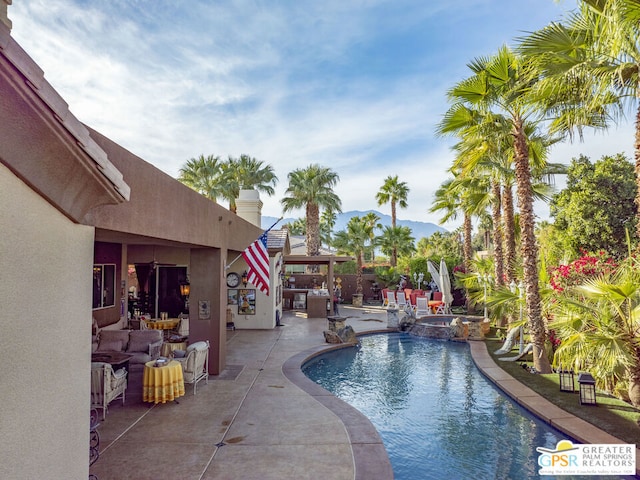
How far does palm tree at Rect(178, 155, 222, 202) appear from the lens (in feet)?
104

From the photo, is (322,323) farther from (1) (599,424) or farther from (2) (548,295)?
(1) (599,424)

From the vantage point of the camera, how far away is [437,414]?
830 cm

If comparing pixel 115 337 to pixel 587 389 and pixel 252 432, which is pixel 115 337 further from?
pixel 587 389

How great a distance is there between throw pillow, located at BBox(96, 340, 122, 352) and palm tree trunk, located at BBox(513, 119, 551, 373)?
11456 mm

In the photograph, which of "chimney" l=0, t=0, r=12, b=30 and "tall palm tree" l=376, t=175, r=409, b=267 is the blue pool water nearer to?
"chimney" l=0, t=0, r=12, b=30

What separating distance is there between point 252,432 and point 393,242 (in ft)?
88.1

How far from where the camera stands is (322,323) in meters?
19.2

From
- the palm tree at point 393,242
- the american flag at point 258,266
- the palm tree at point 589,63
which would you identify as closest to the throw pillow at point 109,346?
the american flag at point 258,266

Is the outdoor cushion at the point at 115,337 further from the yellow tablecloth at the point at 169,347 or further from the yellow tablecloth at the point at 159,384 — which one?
the yellow tablecloth at the point at 159,384

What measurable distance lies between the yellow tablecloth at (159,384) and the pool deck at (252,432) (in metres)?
0.17

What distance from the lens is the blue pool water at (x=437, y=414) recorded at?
244 inches

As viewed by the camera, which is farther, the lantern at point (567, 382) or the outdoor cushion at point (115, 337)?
the outdoor cushion at point (115, 337)

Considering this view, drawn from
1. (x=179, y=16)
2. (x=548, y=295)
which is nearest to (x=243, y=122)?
(x=179, y=16)

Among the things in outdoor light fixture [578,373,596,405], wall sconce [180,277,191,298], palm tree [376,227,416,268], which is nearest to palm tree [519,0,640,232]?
outdoor light fixture [578,373,596,405]
